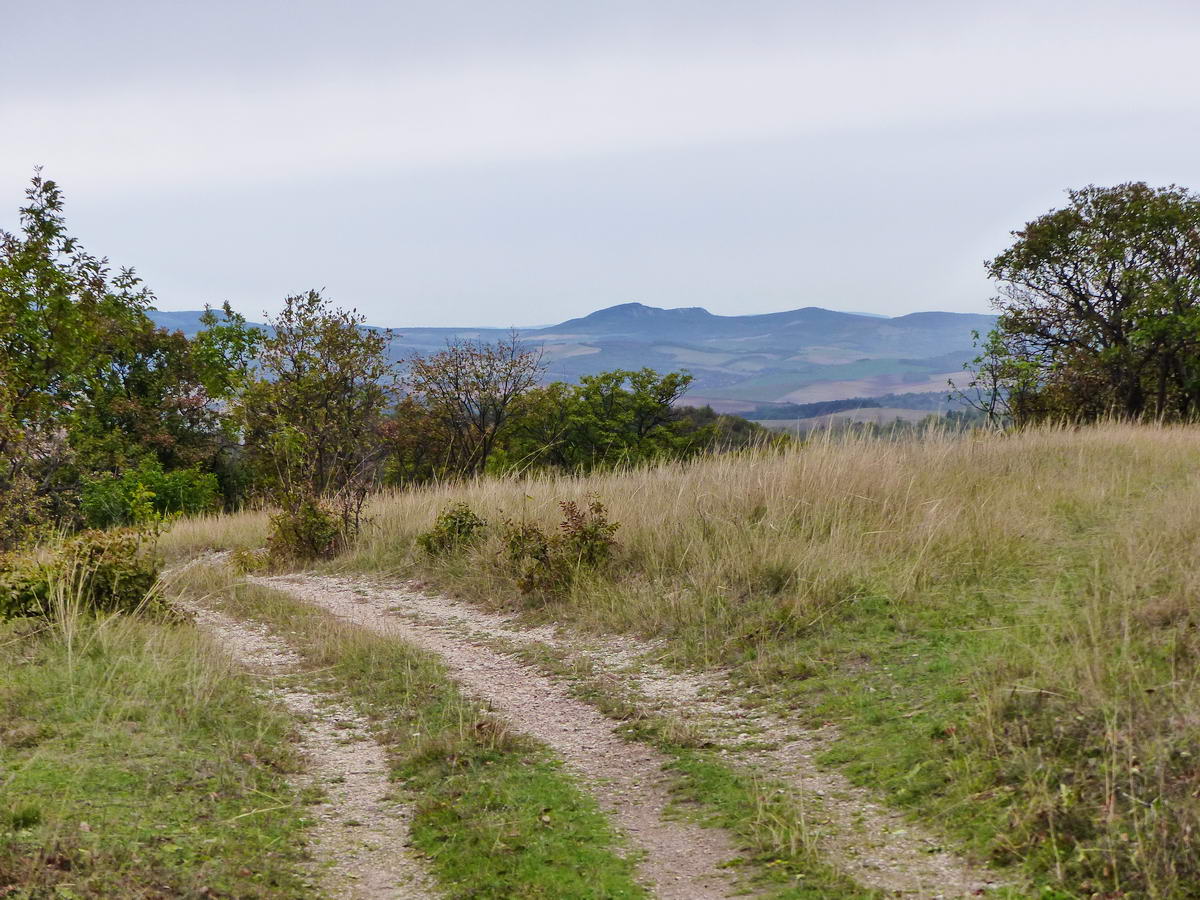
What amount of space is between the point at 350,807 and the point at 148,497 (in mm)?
21685

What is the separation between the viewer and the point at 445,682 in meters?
7.30

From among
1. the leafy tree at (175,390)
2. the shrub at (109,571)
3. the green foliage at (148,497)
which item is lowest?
the green foliage at (148,497)

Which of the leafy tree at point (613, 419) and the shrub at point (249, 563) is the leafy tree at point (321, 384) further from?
the leafy tree at point (613, 419)

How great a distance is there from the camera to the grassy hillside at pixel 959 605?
4.04 metres

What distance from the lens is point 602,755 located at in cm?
580

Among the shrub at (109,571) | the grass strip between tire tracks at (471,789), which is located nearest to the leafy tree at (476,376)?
the shrub at (109,571)

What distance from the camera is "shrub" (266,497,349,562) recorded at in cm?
1452

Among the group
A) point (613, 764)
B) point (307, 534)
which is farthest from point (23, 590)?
A: point (307, 534)

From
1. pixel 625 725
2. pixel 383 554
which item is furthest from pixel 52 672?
pixel 383 554

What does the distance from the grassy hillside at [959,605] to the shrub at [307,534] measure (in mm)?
687

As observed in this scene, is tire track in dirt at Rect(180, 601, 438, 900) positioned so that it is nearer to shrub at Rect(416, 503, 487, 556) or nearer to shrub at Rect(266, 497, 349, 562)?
shrub at Rect(416, 503, 487, 556)

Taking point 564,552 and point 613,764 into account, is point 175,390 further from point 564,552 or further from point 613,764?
point 613,764

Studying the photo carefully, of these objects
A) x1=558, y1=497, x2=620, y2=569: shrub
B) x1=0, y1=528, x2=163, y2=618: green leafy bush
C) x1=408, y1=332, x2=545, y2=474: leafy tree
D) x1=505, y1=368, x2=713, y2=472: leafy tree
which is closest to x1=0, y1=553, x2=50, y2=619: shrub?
x1=0, y1=528, x2=163, y2=618: green leafy bush

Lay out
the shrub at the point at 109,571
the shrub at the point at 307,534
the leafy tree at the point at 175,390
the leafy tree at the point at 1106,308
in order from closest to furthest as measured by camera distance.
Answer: the shrub at the point at 109,571 → the shrub at the point at 307,534 → the leafy tree at the point at 1106,308 → the leafy tree at the point at 175,390
